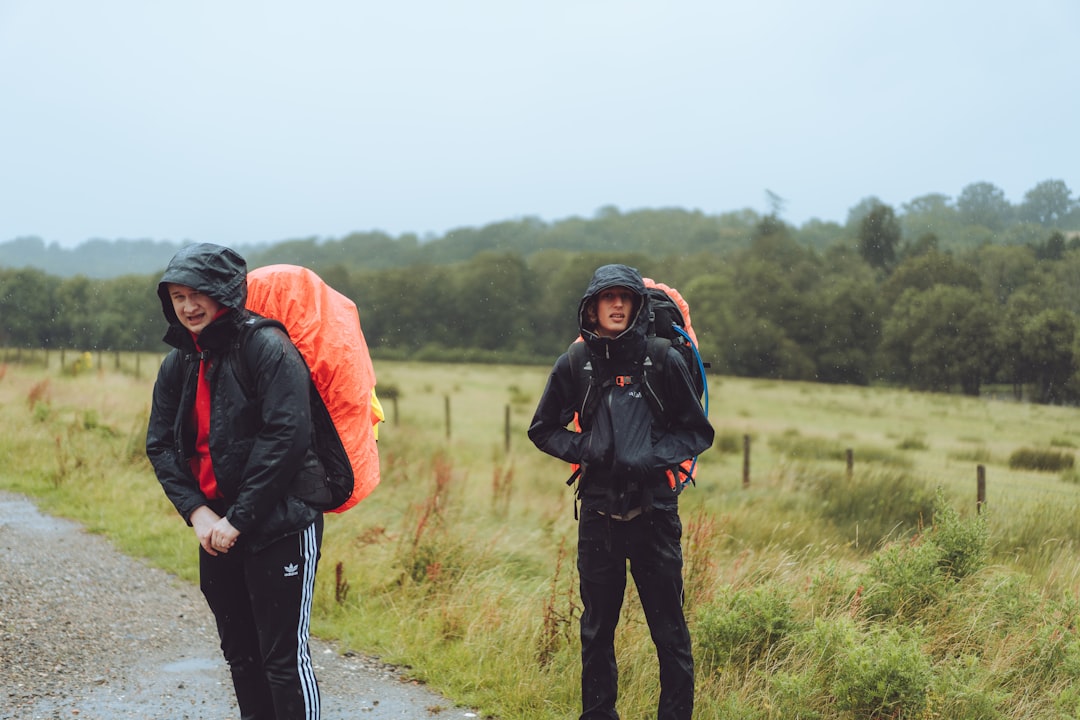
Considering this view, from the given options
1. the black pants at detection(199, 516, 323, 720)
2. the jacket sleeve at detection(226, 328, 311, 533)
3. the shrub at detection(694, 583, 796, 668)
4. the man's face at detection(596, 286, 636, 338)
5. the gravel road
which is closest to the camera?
the jacket sleeve at detection(226, 328, 311, 533)

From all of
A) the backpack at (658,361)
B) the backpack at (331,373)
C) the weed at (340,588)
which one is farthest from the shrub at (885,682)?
the weed at (340,588)

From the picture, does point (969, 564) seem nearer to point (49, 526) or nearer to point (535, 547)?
point (535, 547)

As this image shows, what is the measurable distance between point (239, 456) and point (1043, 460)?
15562 mm

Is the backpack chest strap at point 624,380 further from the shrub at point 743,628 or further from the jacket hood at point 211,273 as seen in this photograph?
the shrub at point 743,628

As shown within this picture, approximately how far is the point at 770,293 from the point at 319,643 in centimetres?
5156

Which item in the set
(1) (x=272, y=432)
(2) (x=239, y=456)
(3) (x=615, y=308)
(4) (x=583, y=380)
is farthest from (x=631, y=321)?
(2) (x=239, y=456)

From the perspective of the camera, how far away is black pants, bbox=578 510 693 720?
131 inches

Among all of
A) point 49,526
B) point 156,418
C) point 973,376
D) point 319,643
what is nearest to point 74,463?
point 49,526

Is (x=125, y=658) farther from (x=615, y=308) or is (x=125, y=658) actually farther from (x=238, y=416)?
(x=615, y=308)

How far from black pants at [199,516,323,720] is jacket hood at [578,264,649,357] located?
121 centimetres

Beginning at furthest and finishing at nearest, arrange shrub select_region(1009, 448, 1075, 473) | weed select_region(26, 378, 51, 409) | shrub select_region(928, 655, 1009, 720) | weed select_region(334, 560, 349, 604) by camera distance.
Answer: shrub select_region(1009, 448, 1075, 473), weed select_region(26, 378, 51, 409), weed select_region(334, 560, 349, 604), shrub select_region(928, 655, 1009, 720)

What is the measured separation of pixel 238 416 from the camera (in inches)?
111

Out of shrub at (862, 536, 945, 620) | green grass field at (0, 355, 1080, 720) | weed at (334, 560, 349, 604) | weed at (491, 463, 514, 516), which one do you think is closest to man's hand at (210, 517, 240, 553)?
green grass field at (0, 355, 1080, 720)

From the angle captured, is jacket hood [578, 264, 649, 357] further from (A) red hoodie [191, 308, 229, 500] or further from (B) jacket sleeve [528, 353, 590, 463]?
(A) red hoodie [191, 308, 229, 500]
